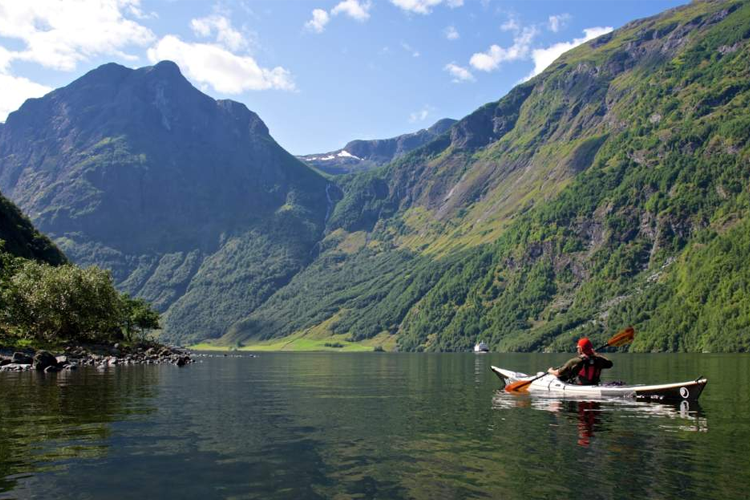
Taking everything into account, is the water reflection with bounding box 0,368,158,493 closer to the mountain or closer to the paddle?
the paddle

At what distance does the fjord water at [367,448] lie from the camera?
2105cm

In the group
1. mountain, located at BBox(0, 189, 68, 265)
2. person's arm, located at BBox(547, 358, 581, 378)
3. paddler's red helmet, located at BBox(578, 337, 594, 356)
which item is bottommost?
person's arm, located at BBox(547, 358, 581, 378)

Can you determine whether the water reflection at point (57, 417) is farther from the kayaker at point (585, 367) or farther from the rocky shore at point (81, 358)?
the kayaker at point (585, 367)

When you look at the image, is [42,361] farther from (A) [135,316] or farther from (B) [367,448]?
(A) [135,316]

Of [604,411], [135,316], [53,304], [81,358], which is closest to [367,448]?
[604,411]

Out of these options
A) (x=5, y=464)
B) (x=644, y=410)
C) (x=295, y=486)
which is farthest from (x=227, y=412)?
(x=644, y=410)

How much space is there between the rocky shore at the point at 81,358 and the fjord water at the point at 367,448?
1353 inches

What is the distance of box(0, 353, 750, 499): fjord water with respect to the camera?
21.0m

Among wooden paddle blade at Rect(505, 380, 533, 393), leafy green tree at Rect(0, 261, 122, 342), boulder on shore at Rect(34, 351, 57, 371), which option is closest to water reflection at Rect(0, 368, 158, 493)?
boulder on shore at Rect(34, 351, 57, 371)

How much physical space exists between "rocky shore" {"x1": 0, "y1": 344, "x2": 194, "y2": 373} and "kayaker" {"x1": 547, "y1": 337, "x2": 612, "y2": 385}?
64.8 meters

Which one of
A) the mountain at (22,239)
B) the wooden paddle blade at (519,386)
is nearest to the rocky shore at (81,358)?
the mountain at (22,239)

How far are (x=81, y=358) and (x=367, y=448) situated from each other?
87.1 metres

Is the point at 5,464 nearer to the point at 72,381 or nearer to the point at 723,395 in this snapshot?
the point at 72,381

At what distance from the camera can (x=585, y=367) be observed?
47.8m
